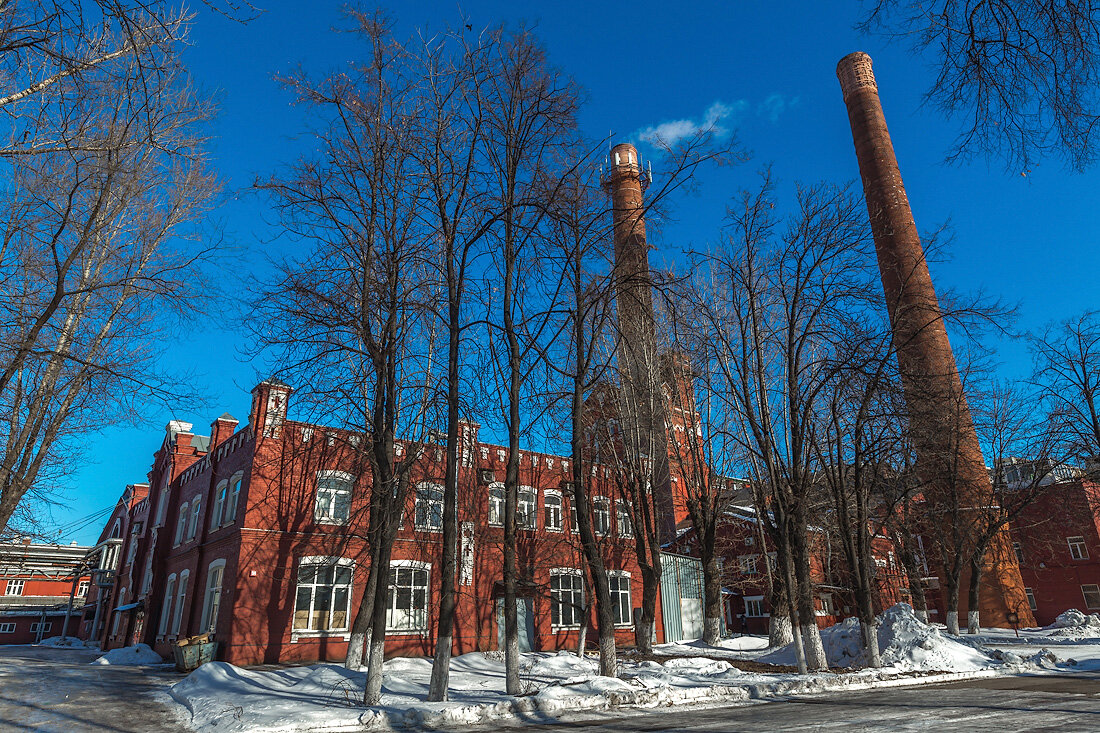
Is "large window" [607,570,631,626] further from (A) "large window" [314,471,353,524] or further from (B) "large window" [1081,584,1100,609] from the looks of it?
(B) "large window" [1081,584,1100,609]

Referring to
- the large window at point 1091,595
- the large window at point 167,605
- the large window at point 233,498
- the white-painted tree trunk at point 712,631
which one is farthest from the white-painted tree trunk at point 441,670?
the large window at point 1091,595

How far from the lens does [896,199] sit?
119 feet

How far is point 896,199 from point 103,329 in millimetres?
38473

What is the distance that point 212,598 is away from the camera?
2034 cm

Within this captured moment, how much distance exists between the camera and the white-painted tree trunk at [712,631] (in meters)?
23.9

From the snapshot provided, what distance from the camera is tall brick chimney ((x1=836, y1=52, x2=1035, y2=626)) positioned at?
86.9 feet

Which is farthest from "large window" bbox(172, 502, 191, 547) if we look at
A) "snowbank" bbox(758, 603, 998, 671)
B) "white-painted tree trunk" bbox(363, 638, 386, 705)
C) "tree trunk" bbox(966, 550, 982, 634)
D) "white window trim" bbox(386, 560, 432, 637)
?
"tree trunk" bbox(966, 550, 982, 634)

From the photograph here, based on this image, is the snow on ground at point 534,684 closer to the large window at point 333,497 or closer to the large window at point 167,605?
the large window at point 333,497

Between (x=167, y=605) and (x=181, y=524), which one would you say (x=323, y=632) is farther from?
(x=181, y=524)

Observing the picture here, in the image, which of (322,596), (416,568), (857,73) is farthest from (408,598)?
(857,73)

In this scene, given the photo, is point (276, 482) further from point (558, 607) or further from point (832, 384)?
point (832, 384)

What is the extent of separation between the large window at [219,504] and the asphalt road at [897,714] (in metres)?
16.2

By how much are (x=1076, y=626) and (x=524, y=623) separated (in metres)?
26.3

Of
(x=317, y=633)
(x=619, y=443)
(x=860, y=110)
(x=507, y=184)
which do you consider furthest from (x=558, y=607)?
(x=860, y=110)
